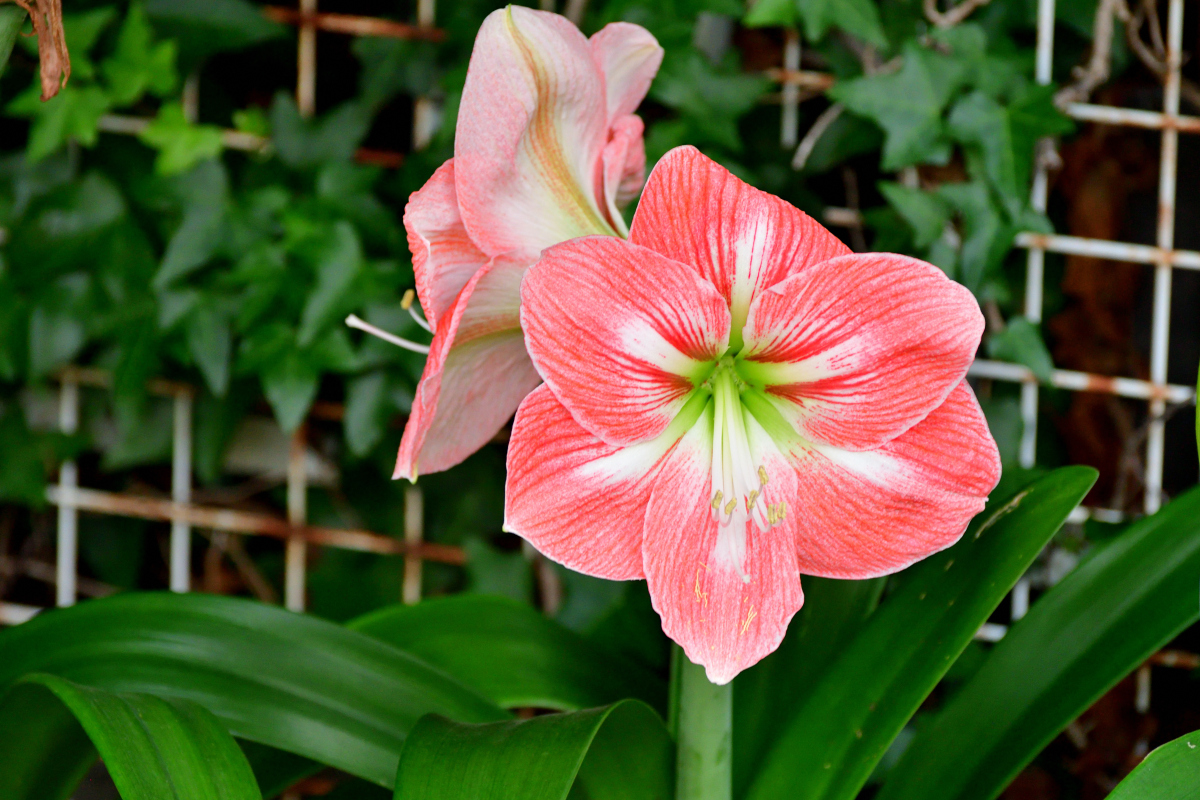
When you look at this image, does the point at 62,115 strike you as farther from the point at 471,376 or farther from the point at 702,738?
the point at 702,738

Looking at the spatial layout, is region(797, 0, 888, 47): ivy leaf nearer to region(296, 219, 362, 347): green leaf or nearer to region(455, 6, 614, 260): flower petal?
region(455, 6, 614, 260): flower petal

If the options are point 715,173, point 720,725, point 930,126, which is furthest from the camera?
point 930,126

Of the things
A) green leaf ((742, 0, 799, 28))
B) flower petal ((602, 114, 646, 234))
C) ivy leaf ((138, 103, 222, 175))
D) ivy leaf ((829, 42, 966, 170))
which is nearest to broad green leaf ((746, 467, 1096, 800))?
flower petal ((602, 114, 646, 234))

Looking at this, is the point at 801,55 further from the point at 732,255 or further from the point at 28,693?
the point at 28,693

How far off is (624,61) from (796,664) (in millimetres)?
510

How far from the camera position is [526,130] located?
0.63 meters

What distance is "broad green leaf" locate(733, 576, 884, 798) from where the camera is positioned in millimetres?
805

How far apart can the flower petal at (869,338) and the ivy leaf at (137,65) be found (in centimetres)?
92

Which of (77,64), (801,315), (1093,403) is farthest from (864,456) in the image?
(77,64)

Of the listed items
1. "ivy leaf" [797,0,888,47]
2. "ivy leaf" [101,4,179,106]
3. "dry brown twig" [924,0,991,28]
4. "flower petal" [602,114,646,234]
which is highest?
"dry brown twig" [924,0,991,28]

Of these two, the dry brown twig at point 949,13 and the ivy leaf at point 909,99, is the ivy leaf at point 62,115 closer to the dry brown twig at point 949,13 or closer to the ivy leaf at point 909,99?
the ivy leaf at point 909,99

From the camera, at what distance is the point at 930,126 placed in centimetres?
105

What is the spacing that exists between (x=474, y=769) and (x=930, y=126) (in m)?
0.83

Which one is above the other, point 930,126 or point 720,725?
point 930,126
